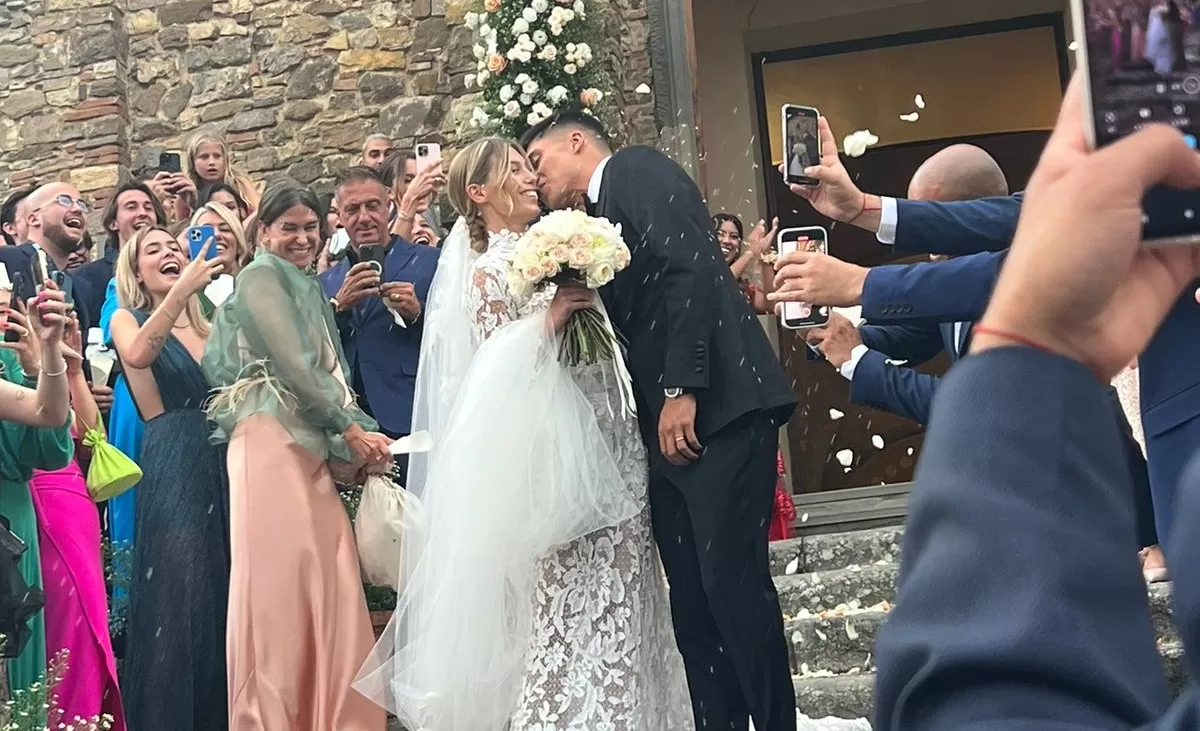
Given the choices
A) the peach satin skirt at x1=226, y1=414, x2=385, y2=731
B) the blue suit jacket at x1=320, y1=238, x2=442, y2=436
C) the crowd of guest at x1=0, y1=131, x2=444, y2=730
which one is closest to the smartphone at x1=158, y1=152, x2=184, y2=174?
the blue suit jacket at x1=320, y1=238, x2=442, y2=436

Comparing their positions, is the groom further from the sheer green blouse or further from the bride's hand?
the sheer green blouse

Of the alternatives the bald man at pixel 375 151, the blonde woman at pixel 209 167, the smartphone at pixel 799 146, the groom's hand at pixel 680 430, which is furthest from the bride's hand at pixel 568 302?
the bald man at pixel 375 151

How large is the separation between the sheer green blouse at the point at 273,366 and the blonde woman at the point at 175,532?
0.19 meters

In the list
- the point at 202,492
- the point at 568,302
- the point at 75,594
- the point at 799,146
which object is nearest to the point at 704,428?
the point at 568,302

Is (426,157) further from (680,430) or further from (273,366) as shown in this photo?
(680,430)

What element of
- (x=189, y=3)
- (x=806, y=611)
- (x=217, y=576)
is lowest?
(x=806, y=611)

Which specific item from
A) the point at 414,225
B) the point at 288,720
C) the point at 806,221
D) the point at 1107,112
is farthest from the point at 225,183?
the point at 1107,112

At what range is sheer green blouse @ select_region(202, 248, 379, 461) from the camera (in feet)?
16.1

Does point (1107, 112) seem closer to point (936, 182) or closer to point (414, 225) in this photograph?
point (936, 182)

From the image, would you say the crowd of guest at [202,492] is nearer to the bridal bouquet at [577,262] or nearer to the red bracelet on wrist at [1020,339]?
the bridal bouquet at [577,262]

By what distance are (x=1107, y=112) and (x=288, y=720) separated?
4.07m

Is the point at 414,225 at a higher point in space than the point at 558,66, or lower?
lower

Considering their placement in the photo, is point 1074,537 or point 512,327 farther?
point 512,327

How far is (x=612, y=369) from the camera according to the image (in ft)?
14.4
